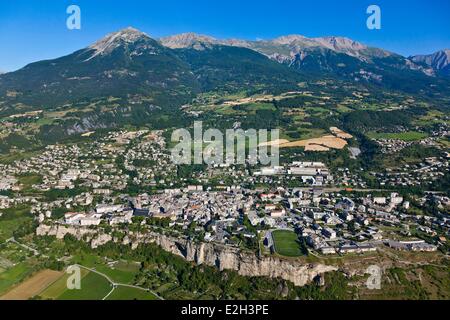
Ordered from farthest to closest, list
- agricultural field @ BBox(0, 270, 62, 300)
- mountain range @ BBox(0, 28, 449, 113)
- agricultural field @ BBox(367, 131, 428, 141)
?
mountain range @ BBox(0, 28, 449, 113)
agricultural field @ BBox(367, 131, 428, 141)
agricultural field @ BBox(0, 270, 62, 300)

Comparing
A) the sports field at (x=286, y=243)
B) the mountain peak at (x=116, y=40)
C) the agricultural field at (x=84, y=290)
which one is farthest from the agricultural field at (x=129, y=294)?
the mountain peak at (x=116, y=40)

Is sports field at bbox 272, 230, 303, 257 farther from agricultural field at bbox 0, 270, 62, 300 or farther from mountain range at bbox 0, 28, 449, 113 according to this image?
mountain range at bbox 0, 28, 449, 113

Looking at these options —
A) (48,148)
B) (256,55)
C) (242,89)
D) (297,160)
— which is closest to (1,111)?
(48,148)

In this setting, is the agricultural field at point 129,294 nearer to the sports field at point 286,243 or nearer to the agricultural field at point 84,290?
the agricultural field at point 84,290

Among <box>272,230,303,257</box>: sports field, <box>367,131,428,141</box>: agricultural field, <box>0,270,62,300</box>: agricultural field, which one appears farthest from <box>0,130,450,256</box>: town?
<box>367,131,428,141</box>: agricultural field

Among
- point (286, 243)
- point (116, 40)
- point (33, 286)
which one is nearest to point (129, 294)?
point (33, 286)
